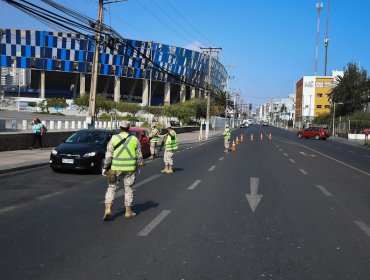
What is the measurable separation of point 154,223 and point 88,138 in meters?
8.83

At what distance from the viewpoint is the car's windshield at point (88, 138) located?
15603 millimetres

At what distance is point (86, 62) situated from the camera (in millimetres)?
95500

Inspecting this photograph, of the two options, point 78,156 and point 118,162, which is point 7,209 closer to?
point 118,162

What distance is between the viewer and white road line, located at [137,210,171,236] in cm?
696

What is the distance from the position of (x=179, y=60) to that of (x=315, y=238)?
103 meters

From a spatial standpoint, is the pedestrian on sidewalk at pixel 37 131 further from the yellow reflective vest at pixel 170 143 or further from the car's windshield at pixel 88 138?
the yellow reflective vest at pixel 170 143

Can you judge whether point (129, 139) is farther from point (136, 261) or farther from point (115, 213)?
point (136, 261)

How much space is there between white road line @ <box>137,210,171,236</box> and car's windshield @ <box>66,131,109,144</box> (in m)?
7.57

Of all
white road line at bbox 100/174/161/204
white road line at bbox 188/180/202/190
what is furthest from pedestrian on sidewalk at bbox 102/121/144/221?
white road line at bbox 188/180/202/190

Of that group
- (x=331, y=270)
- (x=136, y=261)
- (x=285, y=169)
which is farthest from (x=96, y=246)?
(x=285, y=169)

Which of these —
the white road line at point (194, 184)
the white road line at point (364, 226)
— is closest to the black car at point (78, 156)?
the white road line at point (194, 184)

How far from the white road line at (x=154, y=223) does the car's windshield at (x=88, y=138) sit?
7.57 m

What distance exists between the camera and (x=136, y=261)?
17.9 feet

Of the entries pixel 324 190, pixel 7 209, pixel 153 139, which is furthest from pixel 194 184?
pixel 153 139
